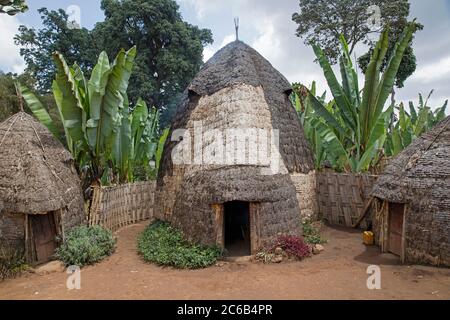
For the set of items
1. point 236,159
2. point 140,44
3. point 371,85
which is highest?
point 140,44

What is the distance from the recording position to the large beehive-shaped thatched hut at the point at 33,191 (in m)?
7.12

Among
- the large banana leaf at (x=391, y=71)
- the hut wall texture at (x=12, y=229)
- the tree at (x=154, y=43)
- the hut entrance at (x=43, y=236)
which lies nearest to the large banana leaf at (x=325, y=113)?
the large banana leaf at (x=391, y=71)

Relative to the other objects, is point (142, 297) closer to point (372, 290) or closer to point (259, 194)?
point (259, 194)

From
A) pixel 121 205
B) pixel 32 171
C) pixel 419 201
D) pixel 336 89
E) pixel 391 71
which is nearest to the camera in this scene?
pixel 419 201

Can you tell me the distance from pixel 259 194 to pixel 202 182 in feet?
4.64

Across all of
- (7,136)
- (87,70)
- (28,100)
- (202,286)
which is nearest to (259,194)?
(202,286)

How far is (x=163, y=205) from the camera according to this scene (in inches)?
383

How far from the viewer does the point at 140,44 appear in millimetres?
22969

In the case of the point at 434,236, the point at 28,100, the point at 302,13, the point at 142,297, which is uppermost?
the point at 302,13

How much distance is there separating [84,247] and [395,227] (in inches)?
287

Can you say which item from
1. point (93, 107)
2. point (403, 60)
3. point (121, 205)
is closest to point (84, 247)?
point (93, 107)

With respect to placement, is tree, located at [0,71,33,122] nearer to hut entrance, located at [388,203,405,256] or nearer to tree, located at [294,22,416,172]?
tree, located at [294,22,416,172]

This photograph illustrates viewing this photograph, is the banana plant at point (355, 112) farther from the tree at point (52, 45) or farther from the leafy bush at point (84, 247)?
the tree at point (52, 45)

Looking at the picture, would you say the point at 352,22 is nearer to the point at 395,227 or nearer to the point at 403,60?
the point at 403,60
